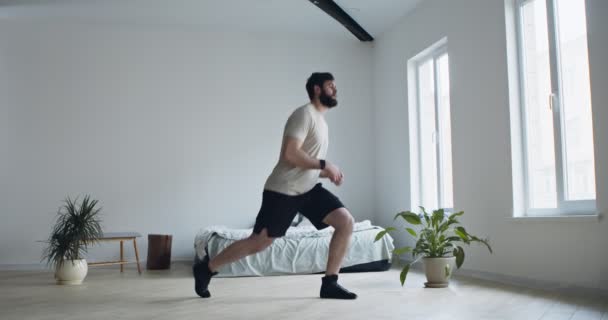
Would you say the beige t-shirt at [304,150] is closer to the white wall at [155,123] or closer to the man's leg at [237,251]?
the man's leg at [237,251]

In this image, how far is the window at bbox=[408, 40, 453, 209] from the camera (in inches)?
215

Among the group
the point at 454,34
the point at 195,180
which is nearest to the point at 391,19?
the point at 454,34

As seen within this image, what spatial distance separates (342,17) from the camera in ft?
20.3

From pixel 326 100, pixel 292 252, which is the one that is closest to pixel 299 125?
pixel 326 100

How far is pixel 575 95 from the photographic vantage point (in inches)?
143

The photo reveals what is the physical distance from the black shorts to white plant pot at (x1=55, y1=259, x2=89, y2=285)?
212 cm

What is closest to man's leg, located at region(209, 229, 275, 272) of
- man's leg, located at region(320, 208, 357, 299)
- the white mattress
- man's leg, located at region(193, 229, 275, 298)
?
man's leg, located at region(193, 229, 275, 298)

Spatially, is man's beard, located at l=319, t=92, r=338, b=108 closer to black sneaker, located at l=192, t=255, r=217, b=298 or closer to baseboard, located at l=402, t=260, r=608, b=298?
black sneaker, located at l=192, t=255, r=217, b=298

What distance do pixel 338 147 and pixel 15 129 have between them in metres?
3.66

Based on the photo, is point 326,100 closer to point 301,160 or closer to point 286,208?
point 301,160

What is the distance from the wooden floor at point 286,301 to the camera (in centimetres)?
275

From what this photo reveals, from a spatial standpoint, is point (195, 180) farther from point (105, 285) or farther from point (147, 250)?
point (105, 285)

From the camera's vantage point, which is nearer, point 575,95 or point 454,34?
point 575,95

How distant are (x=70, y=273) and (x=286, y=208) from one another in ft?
7.61
